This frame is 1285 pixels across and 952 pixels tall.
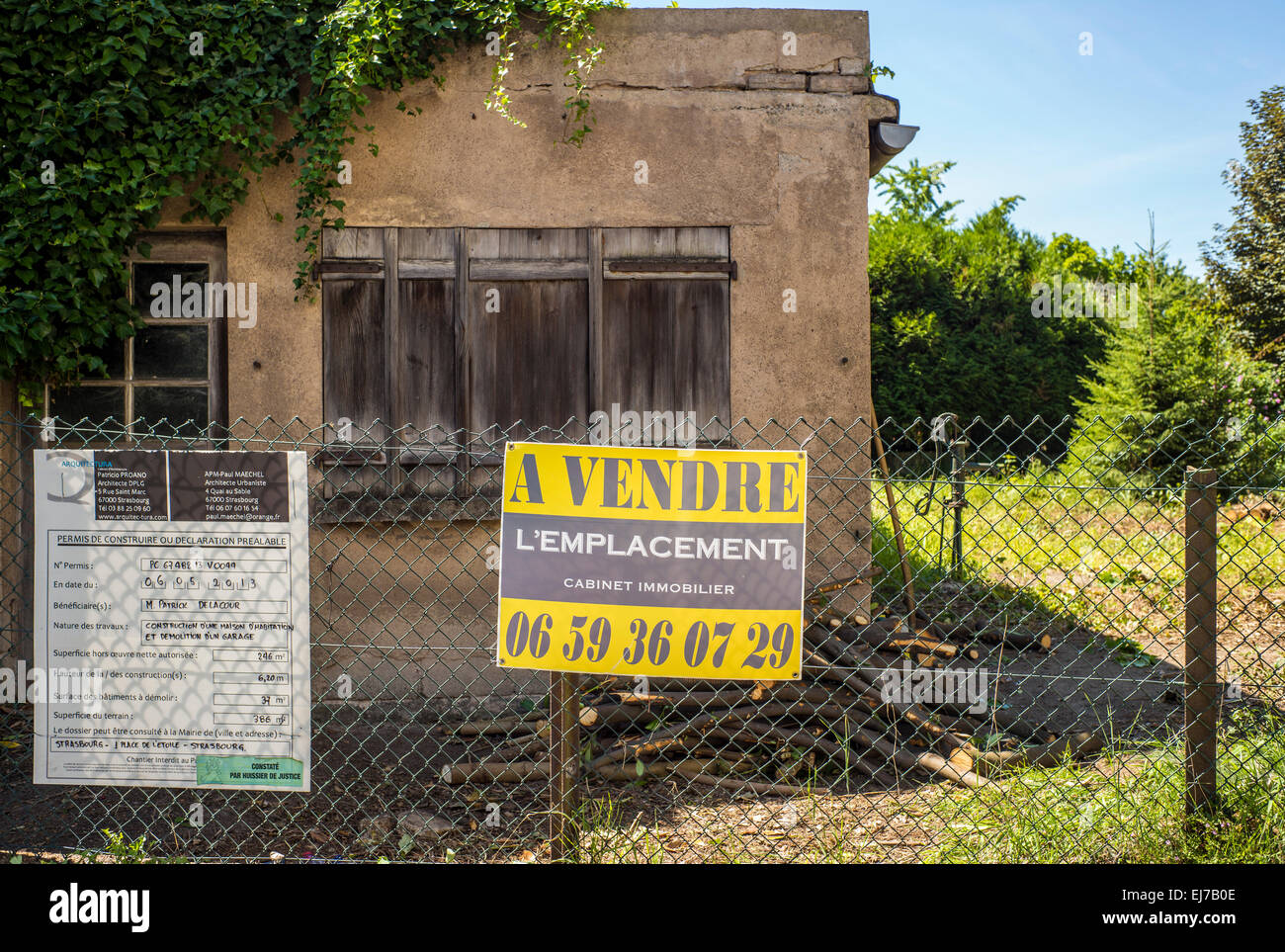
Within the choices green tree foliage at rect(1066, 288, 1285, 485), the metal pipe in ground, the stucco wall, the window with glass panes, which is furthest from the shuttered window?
green tree foliage at rect(1066, 288, 1285, 485)

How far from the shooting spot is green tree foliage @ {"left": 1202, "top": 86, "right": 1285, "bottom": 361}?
57.0 ft

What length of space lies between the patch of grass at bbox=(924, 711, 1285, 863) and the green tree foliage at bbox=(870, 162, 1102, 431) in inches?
571

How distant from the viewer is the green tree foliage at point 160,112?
208 inches

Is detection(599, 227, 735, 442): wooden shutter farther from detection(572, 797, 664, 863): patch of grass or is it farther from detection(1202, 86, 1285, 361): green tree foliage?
detection(1202, 86, 1285, 361): green tree foliage

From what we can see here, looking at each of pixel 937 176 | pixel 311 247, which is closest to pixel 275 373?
pixel 311 247

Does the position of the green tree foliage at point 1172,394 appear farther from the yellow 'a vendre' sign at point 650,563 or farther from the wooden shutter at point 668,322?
the yellow 'a vendre' sign at point 650,563

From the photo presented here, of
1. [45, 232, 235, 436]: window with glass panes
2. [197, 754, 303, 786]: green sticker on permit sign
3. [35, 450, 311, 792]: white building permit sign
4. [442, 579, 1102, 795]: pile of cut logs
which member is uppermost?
[45, 232, 235, 436]: window with glass panes

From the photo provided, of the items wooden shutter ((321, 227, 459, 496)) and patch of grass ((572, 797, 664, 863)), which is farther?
wooden shutter ((321, 227, 459, 496))

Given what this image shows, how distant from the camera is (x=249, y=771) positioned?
9.94ft

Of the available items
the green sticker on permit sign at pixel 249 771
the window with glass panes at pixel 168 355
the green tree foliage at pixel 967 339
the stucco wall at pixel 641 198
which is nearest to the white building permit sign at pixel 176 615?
the green sticker on permit sign at pixel 249 771

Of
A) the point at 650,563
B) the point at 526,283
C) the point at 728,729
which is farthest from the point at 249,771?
the point at 526,283

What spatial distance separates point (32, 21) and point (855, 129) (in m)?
4.85

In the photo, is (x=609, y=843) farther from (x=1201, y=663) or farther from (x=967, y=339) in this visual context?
(x=967, y=339)

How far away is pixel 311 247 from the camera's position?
19.0 feet
